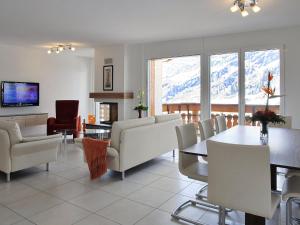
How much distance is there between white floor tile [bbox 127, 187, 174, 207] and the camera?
9.36 ft

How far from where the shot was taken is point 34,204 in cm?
278

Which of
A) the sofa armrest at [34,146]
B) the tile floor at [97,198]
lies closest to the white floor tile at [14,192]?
the tile floor at [97,198]

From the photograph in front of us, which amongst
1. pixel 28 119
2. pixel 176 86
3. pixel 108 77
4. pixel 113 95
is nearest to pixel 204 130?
pixel 176 86

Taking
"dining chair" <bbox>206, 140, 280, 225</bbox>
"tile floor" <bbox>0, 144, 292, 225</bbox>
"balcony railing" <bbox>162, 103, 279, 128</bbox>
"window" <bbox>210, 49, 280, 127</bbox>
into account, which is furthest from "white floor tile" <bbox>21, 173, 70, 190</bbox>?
"window" <bbox>210, 49, 280, 127</bbox>

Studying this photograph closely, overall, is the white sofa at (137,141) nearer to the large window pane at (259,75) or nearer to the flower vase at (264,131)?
the flower vase at (264,131)

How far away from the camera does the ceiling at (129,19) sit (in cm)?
366

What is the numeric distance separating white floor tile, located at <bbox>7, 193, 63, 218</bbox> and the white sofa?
956 mm

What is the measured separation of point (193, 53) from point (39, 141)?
156 inches

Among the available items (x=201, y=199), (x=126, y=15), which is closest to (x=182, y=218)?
(x=201, y=199)

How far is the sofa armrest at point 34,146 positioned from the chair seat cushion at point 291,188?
3.16 metres

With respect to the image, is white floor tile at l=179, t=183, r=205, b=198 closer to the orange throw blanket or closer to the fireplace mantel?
the orange throw blanket

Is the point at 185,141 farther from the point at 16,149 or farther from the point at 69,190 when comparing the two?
the point at 16,149

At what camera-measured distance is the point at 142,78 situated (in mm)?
6684

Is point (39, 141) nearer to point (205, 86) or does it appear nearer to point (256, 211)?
point (256, 211)
